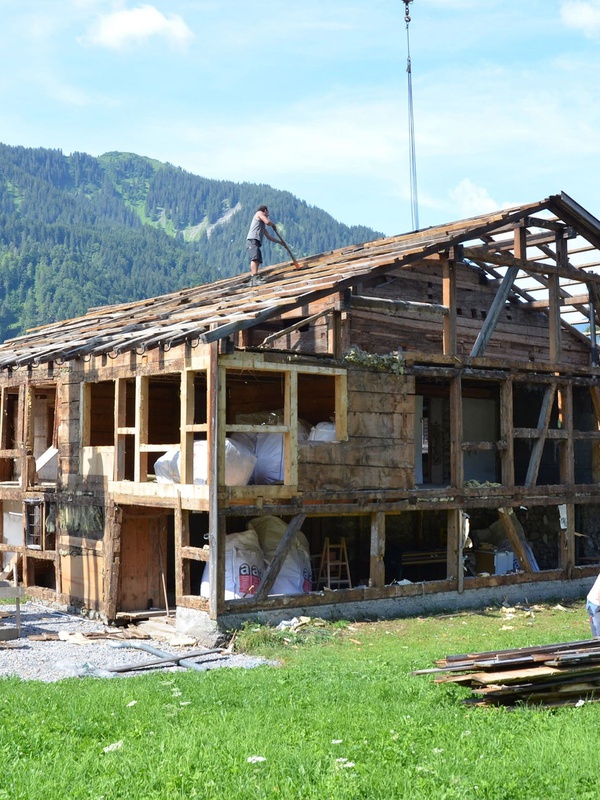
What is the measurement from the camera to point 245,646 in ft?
45.2

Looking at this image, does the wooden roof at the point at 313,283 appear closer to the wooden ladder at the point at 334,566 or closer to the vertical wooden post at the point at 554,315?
the vertical wooden post at the point at 554,315

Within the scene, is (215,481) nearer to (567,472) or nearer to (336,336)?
(336,336)

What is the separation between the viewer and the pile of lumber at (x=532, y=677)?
8891mm

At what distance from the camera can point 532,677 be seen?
885 cm

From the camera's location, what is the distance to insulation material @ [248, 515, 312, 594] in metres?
15.8

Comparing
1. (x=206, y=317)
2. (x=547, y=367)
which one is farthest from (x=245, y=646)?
(x=547, y=367)

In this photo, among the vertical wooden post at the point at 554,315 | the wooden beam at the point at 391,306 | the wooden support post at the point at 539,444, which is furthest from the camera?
the vertical wooden post at the point at 554,315

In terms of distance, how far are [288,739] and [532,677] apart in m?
2.39

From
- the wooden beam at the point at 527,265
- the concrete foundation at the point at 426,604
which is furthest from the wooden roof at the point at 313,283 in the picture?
the concrete foundation at the point at 426,604

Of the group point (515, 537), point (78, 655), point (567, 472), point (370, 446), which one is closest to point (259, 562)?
point (370, 446)

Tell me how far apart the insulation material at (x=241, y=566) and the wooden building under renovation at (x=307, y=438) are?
0.04 m

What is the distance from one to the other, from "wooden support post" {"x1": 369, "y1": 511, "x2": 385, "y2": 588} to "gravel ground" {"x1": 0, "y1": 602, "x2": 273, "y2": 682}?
3470mm

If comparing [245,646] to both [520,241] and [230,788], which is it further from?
[520,241]

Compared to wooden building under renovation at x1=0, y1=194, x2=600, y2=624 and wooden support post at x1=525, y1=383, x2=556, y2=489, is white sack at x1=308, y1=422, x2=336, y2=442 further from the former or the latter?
wooden support post at x1=525, y1=383, x2=556, y2=489
